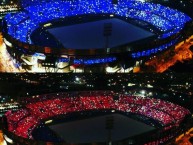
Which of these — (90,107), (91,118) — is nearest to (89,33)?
(90,107)

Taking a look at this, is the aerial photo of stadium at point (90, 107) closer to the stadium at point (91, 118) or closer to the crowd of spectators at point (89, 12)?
the stadium at point (91, 118)

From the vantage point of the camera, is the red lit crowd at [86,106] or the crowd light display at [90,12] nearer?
the red lit crowd at [86,106]

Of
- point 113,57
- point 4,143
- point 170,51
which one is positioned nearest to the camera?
point 4,143

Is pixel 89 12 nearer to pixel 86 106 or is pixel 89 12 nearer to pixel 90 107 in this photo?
pixel 86 106

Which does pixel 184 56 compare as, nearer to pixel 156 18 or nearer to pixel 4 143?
pixel 156 18

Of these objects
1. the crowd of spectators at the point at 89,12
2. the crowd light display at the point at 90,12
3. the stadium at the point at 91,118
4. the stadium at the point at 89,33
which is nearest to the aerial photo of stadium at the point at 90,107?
the stadium at the point at 91,118

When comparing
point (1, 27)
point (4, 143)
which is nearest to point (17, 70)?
point (1, 27)
